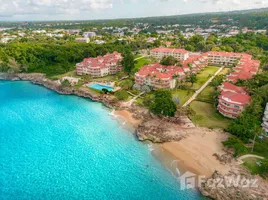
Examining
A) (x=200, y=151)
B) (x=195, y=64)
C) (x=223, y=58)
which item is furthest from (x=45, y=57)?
(x=200, y=151)

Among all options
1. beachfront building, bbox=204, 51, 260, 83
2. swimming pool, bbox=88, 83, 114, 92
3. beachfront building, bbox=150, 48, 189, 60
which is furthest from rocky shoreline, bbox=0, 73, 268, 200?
beachfront building, bbox=150, 48, 189, 60

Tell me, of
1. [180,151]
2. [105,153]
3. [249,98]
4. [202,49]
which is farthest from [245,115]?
[202,49]

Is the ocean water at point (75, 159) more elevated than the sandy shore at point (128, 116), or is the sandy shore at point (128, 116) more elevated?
the sandy shore at point (128, 116)

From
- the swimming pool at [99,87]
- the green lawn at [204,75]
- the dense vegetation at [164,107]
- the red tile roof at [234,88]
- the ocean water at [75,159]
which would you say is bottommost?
the ocean water at [75,159]

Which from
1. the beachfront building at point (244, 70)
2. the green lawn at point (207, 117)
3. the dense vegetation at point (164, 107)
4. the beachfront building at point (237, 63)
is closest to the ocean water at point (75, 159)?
the dense vegetation at point (164, 107)

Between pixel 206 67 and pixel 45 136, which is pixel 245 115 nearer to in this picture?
pixel 45 136

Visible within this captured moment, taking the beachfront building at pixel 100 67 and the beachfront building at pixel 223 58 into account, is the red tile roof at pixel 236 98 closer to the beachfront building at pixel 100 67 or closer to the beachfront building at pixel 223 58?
the beachfront building at pixel 100 67
